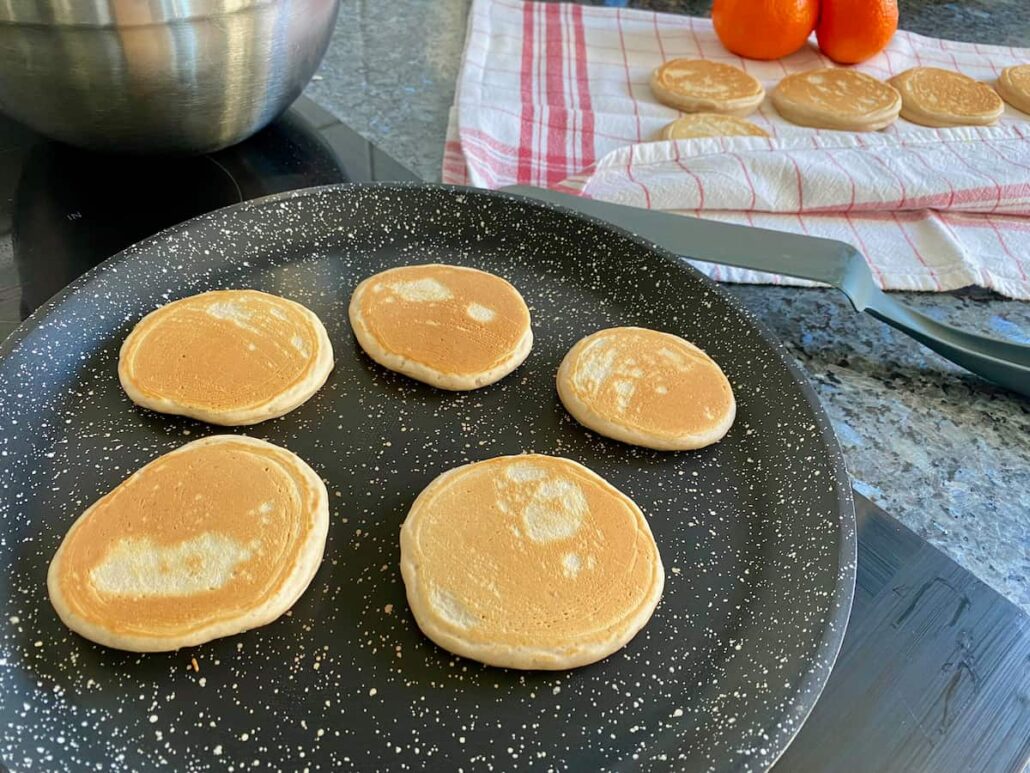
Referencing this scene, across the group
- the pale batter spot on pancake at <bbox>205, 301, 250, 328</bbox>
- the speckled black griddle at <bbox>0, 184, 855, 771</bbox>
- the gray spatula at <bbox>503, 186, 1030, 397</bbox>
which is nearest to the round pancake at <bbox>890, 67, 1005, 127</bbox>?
the gray spatula at <bbox>503, 186, 1030, 397</bbox>

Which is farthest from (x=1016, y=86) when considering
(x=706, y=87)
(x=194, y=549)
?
(x=194, y=549)

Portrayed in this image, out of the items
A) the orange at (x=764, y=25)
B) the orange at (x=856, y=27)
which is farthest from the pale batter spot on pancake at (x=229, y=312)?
the orange at (x=856, y=27)

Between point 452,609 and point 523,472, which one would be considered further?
point 523,472

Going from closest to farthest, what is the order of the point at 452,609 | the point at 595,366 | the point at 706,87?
1. the point at 452,609
2. the point at 595,366
3. the point at 706,87

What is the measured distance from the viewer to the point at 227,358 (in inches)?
32.1

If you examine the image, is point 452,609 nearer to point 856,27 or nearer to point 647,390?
point 647,390

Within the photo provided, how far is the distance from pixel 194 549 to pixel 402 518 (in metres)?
0.19

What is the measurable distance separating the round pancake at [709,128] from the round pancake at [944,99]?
347 mm

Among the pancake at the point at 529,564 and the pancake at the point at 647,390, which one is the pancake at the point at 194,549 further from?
the pancake at the point at 647,390

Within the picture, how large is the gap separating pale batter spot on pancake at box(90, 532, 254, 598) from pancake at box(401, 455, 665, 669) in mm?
154

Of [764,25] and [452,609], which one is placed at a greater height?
[764,25]

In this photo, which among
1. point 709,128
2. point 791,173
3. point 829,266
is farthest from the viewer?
point 709,128

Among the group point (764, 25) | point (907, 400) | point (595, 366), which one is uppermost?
point (764, 25)

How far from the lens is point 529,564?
683 mm
